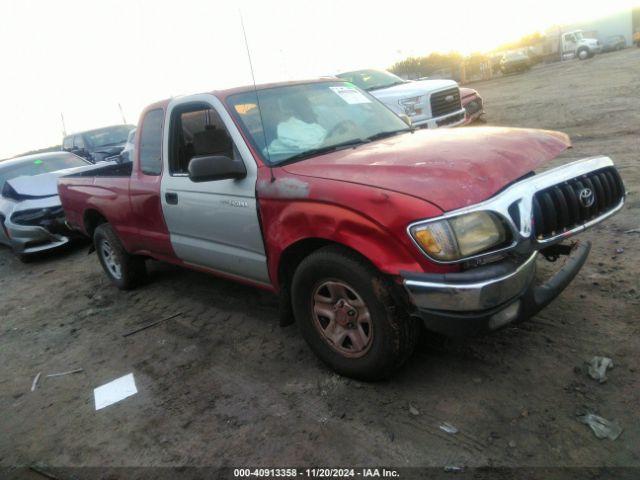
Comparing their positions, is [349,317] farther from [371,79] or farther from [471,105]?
[471,105]

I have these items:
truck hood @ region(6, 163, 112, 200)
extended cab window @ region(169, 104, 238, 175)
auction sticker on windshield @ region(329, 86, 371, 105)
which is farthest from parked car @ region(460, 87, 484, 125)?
extended cab window @ region(169, 104, 238, 175)

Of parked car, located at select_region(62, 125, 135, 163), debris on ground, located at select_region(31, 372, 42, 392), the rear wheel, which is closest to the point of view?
debris on ground, located at select_region(31, 372, 42, 392)

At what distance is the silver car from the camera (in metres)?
7.59

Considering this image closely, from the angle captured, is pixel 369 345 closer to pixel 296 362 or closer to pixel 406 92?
pixel 296 362

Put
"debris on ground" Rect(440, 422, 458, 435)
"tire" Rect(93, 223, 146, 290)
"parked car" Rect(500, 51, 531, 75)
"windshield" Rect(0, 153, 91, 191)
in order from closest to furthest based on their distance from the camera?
"debris on ground" Rect(440, 422, 458, 435)
"tire" Rect(93, 223, 146, 290)
"windshield" Rect(0, 153, 91, 191)
"parked car" Rect(500, 51, 531, 75)

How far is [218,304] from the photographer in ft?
15.5

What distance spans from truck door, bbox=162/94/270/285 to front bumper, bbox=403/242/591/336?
1.30 m

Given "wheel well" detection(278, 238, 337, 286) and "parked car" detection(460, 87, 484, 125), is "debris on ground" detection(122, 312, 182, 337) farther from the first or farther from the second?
"parked car" detection(460, 87, 484, 125)

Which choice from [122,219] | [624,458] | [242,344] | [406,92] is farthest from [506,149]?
[406,92]

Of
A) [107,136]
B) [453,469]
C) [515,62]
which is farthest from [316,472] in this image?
[515,62]

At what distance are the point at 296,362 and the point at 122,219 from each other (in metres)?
2.52

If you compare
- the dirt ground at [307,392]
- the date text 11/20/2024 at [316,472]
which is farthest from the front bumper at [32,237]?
the date text 11/20/2024 at [316,472]

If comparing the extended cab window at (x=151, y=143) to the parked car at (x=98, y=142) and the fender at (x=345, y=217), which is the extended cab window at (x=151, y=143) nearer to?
the fender at (x=345, y=217)

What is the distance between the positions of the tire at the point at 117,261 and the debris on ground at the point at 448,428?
3.85 m
